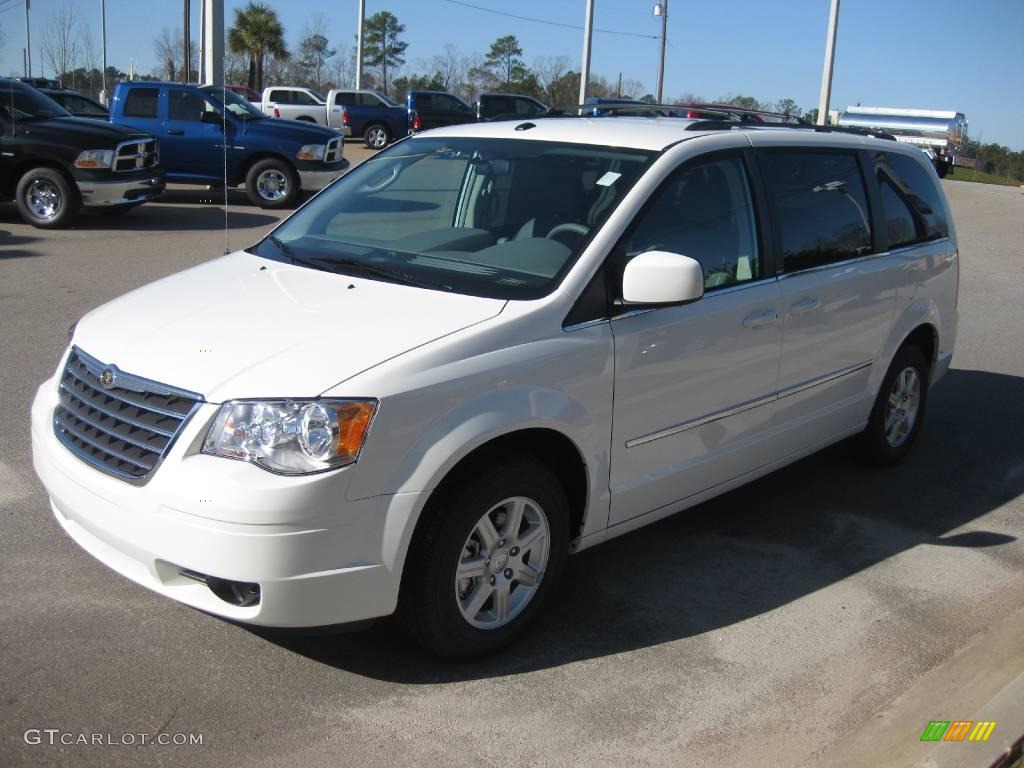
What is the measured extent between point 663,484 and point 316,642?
1508mm

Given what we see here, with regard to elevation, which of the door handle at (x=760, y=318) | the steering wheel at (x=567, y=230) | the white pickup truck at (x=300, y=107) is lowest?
the door handle at (x=760, y=318)

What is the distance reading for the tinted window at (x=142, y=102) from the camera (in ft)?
55.0

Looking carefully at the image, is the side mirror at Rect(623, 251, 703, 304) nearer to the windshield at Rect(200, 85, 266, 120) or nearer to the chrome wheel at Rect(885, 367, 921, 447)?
the chrome wheel at Rect(885, 367, 921, 447)

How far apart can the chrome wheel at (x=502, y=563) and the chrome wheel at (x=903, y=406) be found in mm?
2949

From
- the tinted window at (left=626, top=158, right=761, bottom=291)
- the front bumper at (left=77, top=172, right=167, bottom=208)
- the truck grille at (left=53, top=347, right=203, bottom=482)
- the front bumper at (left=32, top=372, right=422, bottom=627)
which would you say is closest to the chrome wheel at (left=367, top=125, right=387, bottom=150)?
the front bumper at (left=77, top=172, right=167, bottom=208)

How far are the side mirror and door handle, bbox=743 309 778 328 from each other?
711mm

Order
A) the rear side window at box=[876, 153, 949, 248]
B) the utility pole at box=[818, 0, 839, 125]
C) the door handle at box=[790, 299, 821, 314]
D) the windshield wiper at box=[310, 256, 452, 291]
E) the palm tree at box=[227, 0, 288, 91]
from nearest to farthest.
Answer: the windshield wiper at box=[310, 256, 452, 291] → the door handle at box=[790, 299, 821, 314] → the rear side window at box=[876, 153, 949, 248] → the utility pole at box=[818, 0, 839, 125] → the palm tree at box=[227, 0, 288, 91]

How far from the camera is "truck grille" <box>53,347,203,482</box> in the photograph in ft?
11.2

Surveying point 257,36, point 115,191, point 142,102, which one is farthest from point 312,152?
point 257,36

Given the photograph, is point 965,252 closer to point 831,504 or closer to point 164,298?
point 831,504

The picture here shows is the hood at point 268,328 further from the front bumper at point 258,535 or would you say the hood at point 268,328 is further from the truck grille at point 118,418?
the front bumper at point 258,535

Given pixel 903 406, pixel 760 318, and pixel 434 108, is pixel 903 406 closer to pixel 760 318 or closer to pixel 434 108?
pixel 760 318

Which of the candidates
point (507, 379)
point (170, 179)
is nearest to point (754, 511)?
point (507, 379)

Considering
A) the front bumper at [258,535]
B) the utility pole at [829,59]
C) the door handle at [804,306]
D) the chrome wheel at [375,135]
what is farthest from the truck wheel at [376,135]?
the front bumper at [258,535]
